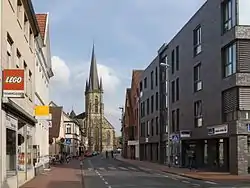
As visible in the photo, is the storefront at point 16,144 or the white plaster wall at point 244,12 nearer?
the storefront at point 16,144

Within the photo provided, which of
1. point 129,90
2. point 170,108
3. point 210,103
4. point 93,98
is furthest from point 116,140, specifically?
point 210,103

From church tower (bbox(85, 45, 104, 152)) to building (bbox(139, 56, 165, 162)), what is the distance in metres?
81.1

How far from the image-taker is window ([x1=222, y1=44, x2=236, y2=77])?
127 feet

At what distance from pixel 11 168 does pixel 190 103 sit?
29562mm

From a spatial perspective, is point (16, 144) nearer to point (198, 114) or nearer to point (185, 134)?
point (198, 114)

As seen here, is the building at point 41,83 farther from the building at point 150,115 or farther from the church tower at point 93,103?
the church tower at point 93,103

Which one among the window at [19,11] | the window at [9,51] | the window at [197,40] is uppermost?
the window at [197,40]

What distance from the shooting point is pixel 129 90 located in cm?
11700

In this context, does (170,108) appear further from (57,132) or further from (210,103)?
(57,132)

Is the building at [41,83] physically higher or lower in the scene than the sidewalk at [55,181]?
higher

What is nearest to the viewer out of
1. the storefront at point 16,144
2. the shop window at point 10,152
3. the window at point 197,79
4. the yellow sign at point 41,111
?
the storefront at point 16,144

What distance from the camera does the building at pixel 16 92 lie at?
1808 centimetres

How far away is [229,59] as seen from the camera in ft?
131

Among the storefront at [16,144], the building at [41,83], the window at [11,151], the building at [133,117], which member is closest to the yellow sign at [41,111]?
the storefront at [16,144]
